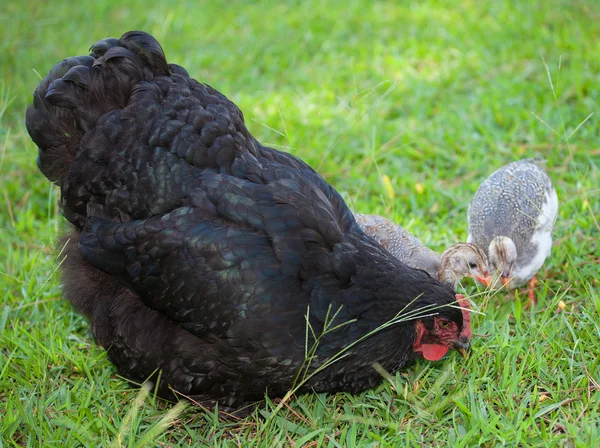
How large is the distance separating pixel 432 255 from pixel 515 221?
59 cm

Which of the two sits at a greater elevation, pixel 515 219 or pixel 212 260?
pixel 212 260

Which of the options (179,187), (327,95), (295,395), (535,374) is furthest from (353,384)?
(327,95)

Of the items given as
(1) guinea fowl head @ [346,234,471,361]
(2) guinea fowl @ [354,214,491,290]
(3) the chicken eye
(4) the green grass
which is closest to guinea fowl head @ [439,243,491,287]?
(2) guinea fowl @ [354,214,491,290]

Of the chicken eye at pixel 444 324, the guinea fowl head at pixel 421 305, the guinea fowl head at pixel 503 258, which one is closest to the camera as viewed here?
the guinea fowl head at pixel 421 305

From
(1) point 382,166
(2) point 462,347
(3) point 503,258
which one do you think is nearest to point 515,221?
(3) point 503,258

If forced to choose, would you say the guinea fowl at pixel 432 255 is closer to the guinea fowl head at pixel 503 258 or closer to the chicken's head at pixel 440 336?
the guinea fowl head at pixel 503 258

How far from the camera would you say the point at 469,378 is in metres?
3.28

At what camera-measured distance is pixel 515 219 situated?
13.7 feet

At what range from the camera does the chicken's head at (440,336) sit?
10.7 ft

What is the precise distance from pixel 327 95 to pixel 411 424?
3.82 meters

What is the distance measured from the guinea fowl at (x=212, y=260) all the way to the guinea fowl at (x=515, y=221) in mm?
823

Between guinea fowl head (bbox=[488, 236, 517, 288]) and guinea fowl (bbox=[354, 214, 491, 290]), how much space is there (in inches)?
2.5

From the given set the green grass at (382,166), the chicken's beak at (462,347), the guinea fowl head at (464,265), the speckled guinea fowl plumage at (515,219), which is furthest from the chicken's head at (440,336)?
the speckled guinea fowl plumage at (515,219)

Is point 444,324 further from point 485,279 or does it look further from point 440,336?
point 485,279
